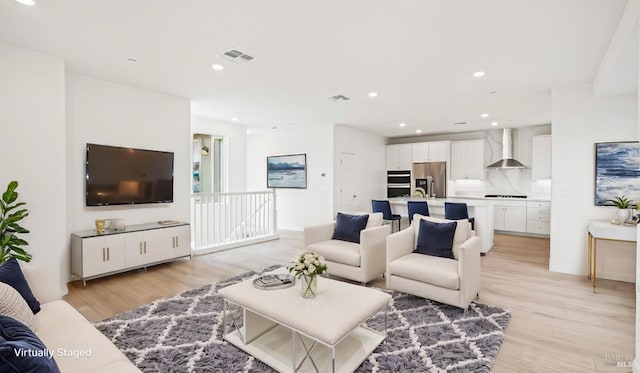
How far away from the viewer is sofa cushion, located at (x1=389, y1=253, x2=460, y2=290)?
9.62 feet

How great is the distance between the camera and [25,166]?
10.4 ft

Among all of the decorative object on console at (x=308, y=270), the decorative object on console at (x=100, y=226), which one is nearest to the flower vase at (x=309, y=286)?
the decorative object on console at (x=308, y=270)

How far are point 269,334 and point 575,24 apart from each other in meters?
3.75

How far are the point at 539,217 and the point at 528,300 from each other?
4.54 m

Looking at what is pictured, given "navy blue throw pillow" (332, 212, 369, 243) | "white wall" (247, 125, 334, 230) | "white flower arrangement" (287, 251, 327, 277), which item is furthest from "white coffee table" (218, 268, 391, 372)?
"white wall" (247, 125, 334, 230)

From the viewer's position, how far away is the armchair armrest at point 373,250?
3625 mm

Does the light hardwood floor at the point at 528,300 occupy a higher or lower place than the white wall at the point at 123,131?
lower

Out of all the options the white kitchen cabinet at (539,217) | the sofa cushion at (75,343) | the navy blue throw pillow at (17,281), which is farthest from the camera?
the white kitchen cabinet at (539,217)

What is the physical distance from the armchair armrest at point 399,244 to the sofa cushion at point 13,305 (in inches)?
117

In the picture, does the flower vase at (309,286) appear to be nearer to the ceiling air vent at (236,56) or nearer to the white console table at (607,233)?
the ceiling air vent at (236,56)

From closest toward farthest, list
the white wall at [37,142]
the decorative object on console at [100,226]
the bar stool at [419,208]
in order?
the white wall at [37,142], the decorative object on console at [100,226], the bar stool at [419,208]

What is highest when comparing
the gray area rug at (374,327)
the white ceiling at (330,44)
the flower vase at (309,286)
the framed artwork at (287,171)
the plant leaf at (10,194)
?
the white ceiling at (330,44)

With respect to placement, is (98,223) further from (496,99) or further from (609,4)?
(496,99)

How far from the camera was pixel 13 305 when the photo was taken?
5.75 ft
